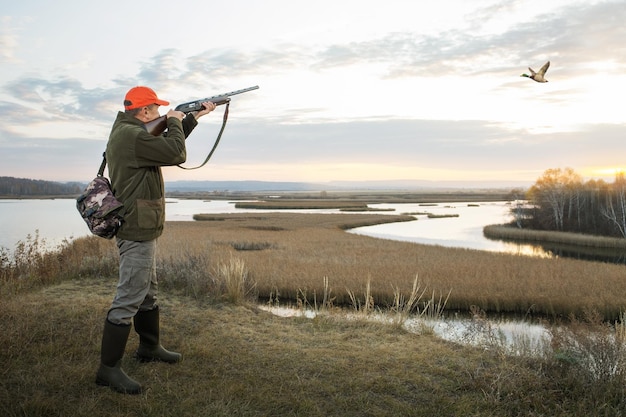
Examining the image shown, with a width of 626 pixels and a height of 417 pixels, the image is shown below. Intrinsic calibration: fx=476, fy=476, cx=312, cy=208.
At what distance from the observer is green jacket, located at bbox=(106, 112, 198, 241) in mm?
4328

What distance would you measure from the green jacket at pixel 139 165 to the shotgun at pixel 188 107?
5.1 inches

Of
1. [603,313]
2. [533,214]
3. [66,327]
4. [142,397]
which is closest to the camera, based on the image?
[142,397]

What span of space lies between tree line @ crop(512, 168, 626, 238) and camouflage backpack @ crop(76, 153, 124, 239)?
158ft

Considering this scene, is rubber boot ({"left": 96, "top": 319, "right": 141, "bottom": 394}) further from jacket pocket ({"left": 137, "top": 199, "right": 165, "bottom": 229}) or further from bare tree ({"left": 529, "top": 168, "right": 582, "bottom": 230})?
bare tree ({"left": 529, "top": 168, "right": 582, "bottom": 230})

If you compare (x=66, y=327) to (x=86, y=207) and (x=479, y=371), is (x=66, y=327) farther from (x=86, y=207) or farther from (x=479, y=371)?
(x=479, y=371)

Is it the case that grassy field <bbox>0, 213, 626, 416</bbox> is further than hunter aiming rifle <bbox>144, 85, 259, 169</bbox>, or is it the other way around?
hunter aiming rifle <bbox>144, 85, 259, 169</bbox>

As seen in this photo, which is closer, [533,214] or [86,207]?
[86,207]

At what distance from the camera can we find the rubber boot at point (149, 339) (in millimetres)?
5070

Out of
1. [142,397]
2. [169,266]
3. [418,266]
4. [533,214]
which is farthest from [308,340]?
[533,214]

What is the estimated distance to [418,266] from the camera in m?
19.9

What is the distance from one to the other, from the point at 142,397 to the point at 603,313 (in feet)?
45.8

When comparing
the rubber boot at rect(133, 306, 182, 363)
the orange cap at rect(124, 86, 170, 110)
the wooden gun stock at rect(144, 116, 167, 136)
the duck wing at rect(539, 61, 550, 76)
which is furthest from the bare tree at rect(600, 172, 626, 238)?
the orange cap at rect(124, 86, 170, 110)

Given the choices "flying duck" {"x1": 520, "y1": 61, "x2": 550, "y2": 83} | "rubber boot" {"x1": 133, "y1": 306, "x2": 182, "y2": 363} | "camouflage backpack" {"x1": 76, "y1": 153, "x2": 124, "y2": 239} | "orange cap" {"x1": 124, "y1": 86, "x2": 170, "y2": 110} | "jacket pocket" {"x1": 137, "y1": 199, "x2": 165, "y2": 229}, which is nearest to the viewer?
"camouflage backpack" {"x1": 76, "y1": 153, "x2": 124, "y2": 239}

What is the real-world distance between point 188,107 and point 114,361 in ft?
9.00
